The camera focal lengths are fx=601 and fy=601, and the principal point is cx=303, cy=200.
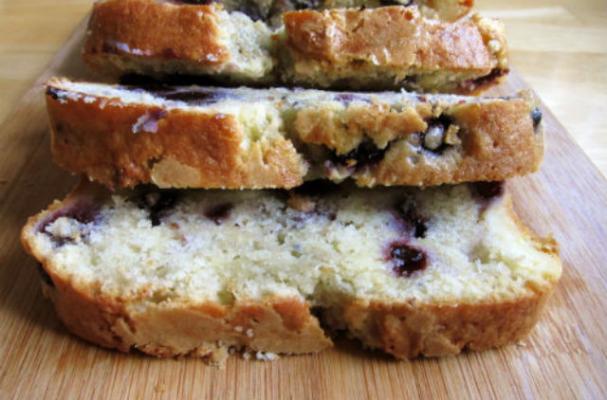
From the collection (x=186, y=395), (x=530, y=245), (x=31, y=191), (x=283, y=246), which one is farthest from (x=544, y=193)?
(x=31, y=191)

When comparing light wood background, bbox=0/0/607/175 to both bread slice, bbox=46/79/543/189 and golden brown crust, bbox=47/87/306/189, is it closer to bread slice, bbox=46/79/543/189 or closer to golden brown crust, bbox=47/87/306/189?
bread slice, bbox=46/79/543/189

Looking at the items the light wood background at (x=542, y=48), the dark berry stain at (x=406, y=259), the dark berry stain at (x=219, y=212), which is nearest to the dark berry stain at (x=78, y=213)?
the dark berry stain at (x=219, y=212)

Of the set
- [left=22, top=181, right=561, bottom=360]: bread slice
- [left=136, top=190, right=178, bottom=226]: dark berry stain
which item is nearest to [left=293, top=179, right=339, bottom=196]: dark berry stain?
[left=22, top=181, right=561, bottom=360]: bread slice

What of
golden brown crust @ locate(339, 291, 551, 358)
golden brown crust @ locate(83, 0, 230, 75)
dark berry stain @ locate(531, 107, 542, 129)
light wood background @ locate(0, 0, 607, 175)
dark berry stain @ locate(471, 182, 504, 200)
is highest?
golden brown crust @ locate(83, 0, 230, 75)

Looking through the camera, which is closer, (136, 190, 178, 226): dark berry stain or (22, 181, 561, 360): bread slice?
(22, 181, 561, 360): bread slice

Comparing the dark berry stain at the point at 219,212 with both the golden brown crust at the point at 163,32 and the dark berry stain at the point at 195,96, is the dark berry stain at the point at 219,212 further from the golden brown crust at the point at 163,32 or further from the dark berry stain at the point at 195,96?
the golden brown crust at the point at 163,32
